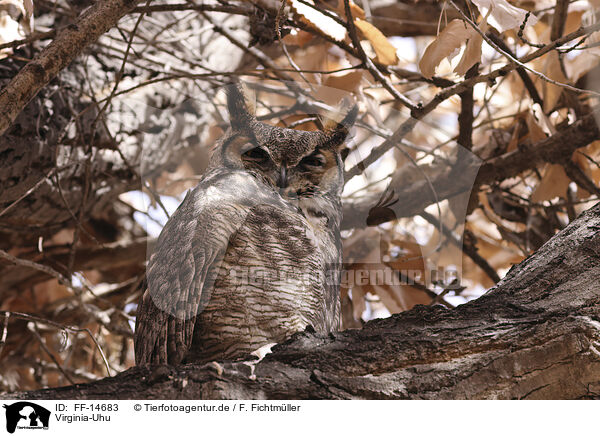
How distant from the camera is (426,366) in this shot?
3.23 feet

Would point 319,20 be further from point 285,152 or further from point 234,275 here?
point 234,275

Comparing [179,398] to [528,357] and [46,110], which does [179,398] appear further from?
[46,110]

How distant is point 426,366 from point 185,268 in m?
0.58

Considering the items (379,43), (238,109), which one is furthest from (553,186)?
(238,109)

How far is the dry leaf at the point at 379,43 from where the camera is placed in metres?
1.69

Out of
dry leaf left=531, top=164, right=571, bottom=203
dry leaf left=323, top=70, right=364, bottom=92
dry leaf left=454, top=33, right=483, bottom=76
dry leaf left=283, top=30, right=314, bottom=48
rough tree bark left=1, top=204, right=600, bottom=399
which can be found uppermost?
dry leaf left=283, top=30, right=314, bottom=48

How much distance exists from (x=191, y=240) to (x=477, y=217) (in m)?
1.94

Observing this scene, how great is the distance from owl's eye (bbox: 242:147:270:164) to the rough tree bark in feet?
2.40

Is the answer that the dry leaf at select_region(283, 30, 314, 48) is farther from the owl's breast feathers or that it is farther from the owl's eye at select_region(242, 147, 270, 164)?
the owl's breast feathers

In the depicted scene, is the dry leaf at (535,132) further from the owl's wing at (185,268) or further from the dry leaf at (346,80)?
the owl's wing at (185,268)

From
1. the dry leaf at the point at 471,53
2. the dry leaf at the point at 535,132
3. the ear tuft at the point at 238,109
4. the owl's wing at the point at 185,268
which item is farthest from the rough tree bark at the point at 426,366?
the dry leaf at the point at 535,132

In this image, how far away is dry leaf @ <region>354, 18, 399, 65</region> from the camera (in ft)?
5.54

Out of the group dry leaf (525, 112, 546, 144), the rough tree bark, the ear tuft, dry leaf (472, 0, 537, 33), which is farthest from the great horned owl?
dry leaf (525, 112, 546, 144)

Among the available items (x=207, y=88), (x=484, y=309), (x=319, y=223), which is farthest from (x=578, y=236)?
(x=207, y=88)
